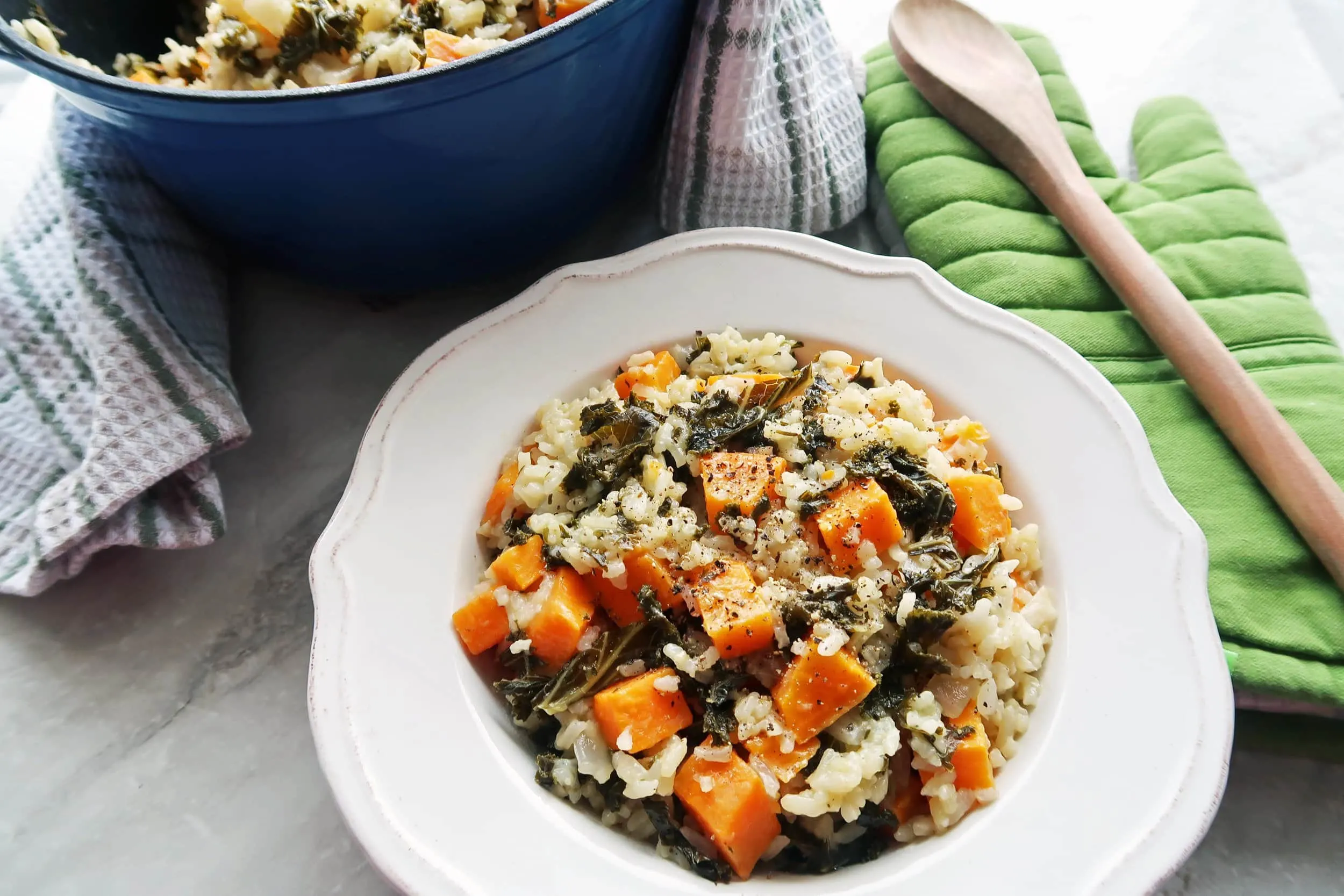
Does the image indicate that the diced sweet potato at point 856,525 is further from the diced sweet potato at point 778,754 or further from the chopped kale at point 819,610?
the diced sweet potato at point 778,754

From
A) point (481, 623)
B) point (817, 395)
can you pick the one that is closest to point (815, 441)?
point (817, 395)

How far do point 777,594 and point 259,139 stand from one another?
0.99 metres

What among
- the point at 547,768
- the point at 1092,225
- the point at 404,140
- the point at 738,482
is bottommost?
the point at 547,768

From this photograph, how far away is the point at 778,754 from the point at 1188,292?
4.17 ft

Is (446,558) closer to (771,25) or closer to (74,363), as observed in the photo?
(74,363)

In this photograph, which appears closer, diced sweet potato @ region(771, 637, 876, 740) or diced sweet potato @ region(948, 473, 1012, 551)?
diced sweet potato @ region(771, 637, 876, 740)

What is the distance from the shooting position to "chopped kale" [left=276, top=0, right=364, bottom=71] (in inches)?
59.2

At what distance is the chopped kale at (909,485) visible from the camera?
1.45m

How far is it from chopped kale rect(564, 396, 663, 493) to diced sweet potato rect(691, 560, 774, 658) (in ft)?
0.81

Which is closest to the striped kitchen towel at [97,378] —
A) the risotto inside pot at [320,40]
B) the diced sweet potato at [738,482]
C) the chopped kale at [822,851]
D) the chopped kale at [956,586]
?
the risotto inside pot at [320,40]

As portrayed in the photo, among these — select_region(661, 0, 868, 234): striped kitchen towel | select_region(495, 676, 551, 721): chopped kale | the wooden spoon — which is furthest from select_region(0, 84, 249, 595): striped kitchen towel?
the wooden spoon

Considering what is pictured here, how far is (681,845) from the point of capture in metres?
1.29

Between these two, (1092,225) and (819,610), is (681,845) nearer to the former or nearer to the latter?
(819,610)

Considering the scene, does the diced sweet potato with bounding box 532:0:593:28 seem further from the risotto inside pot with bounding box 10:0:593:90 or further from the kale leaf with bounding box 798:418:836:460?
the kale leaf with bounding box 798:418:836:460
